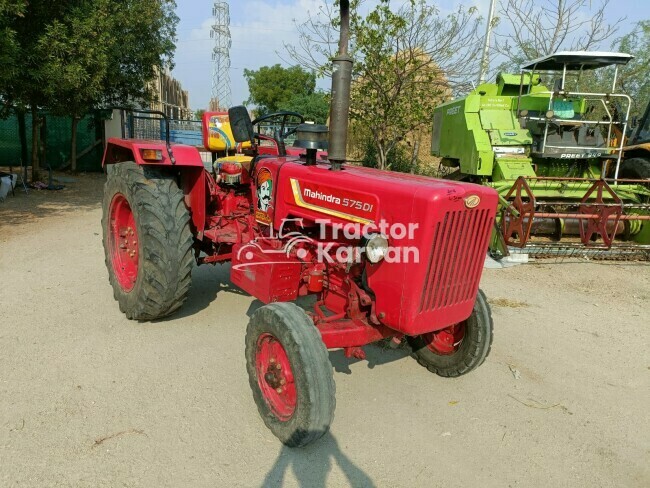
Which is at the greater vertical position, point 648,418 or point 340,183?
point 340,183

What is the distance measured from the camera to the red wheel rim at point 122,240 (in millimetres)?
4117

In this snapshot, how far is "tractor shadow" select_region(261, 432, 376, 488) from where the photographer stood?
2.22 metres

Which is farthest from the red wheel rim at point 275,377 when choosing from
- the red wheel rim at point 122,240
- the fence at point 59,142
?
the fence at point 59,142

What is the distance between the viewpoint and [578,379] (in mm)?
3299

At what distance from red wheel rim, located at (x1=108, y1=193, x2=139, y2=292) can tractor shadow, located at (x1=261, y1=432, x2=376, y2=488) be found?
2.35m

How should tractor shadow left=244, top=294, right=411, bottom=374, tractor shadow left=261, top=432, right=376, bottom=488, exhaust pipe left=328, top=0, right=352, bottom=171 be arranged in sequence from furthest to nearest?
tractor shadow left=244, top=294, right=411, bottom=374 → exhaust pipe left=328, top=0, right=352, bottom=171 → tractor shadow left=261, top=432, right=376, bottom=488

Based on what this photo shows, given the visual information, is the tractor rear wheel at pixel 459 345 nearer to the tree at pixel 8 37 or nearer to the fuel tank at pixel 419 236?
the fuel tank at pixel 419 236

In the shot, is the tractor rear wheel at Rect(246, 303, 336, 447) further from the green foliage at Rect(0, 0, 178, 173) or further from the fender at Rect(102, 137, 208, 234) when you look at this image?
the green foliage at Rect(0, 0, 178, 173)

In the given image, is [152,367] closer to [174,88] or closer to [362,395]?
[362,395]

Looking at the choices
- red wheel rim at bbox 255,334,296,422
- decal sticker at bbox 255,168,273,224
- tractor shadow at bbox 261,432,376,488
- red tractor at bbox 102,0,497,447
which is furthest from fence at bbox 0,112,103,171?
tractor shadow at bbox 261,432,376,488

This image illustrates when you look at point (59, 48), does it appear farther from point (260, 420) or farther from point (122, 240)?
point (260, 420)

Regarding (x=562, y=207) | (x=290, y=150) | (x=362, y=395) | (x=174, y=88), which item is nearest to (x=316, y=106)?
(x=174, y=88)

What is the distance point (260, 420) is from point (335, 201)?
1310mm

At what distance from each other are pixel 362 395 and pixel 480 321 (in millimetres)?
867
